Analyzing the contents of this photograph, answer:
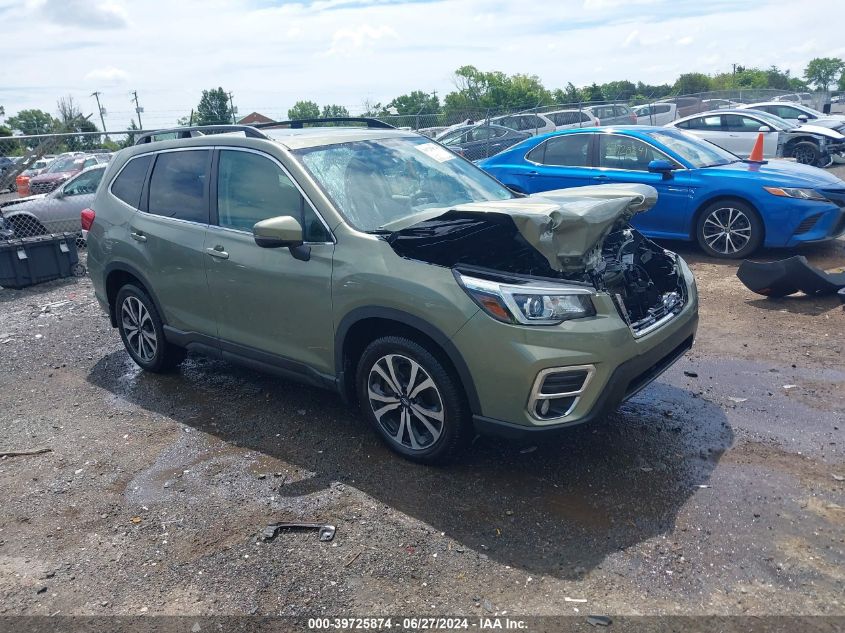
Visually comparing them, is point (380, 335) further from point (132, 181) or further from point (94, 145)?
point (94, 145)

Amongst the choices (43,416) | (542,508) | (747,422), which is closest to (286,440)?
(542,508)

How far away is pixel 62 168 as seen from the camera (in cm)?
2072

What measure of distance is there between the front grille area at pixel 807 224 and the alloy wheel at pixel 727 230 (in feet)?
1.71

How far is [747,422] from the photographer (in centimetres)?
439

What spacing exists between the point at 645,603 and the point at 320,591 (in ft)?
4.56

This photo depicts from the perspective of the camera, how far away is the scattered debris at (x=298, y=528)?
137 inches

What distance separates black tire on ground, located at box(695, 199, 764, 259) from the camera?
26.7ft

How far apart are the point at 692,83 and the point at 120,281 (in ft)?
262

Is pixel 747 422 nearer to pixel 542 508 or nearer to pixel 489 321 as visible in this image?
pixel 542 508

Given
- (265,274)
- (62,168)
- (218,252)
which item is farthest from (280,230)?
(62,168)

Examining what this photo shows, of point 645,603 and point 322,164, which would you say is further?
point 322,164

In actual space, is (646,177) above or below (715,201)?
above

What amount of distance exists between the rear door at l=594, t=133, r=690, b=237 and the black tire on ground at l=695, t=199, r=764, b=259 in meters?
0.27

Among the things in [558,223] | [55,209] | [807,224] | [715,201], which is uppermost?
[558,223]
